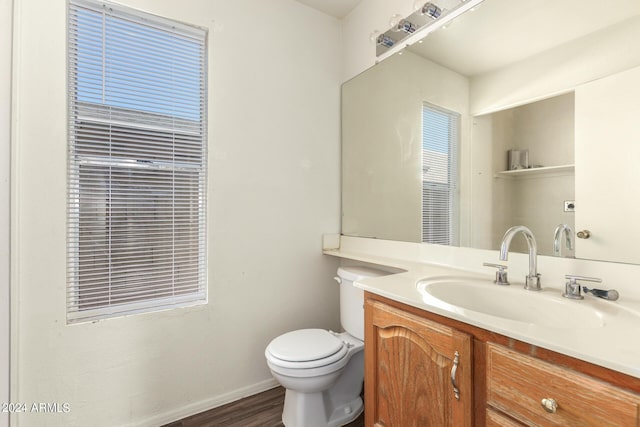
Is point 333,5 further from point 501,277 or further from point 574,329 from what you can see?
point 574,329

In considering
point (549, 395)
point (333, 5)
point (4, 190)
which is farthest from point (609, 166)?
point (4, 190)

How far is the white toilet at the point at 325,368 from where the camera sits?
139 centimetres

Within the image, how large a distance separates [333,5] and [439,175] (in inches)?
54.0

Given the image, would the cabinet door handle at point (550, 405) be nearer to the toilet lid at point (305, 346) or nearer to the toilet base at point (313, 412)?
the toilet lid at point (305, 346)

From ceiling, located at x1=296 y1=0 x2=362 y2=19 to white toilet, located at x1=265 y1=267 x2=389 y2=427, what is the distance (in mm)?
1736

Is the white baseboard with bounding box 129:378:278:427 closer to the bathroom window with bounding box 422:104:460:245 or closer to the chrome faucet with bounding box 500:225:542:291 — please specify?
the bathroom window with bounding box 422:104:460:245

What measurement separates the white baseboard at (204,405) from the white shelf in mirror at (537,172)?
5.70ft

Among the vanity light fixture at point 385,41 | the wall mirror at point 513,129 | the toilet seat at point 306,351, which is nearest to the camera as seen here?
the wall mirror at point 513,129

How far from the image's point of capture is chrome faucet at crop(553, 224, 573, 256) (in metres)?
1.09

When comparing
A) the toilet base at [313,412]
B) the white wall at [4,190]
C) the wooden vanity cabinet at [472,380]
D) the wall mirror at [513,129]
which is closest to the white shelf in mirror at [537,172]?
the wall mirror at [513,129]

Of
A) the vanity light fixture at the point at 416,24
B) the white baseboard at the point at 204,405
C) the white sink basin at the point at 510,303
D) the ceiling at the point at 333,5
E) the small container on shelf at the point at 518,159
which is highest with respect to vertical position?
the ceiling at the point at 333,5

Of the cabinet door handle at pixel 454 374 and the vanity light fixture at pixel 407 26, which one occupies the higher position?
the vanity light fixture at pixel 407 26

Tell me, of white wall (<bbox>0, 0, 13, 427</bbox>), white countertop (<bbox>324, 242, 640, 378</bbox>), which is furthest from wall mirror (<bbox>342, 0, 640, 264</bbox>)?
white wall (<bbox>0, 0, 13, 427</bbox>)

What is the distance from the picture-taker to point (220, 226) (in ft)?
5.57
